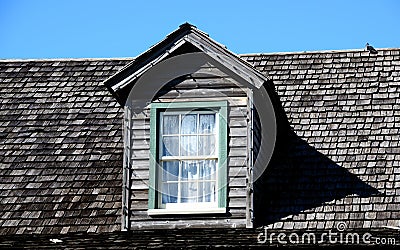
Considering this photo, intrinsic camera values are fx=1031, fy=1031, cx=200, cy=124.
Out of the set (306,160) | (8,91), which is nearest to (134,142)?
(306,160)

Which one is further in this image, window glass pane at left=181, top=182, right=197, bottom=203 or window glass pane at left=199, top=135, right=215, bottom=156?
window glass pane at left=199, top=135, right=215, bottom=156

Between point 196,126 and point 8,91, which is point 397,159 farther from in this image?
point 8,91

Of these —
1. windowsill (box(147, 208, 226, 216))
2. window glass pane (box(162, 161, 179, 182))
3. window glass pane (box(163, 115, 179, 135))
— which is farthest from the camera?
window glass pane (box(163, 115, 179, 135))

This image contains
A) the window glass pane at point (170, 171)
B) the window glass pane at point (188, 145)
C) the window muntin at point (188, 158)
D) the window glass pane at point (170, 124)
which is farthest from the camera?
the window glass pane at point (170, 124)

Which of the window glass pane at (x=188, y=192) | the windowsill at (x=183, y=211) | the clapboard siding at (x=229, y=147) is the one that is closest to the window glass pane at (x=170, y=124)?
the clapboard siding at (x=229, y=147)

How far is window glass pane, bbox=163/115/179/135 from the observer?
14.1 m

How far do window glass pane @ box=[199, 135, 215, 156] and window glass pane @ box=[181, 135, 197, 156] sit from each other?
8 centimetres

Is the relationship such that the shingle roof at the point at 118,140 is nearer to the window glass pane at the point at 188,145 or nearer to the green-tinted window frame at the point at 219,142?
the green-tinted window frame at the point at 219,142

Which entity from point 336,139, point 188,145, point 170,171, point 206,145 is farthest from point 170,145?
point 336,139

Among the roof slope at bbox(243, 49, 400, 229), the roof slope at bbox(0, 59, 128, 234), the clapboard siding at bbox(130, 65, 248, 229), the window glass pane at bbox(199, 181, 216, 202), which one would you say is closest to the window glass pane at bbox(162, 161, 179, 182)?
the clapboard siding at bbox(130, 65, 248, 229)

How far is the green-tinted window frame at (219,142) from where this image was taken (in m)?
13.6

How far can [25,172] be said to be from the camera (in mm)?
14844

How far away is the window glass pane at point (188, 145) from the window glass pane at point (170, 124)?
0.53ft

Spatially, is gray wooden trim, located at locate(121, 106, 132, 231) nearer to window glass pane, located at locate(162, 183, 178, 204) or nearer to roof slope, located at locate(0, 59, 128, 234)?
roof slope, located at locate(0, 59, 128, 234)
